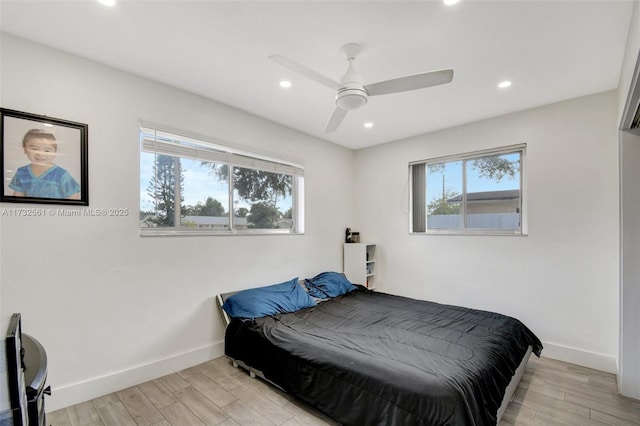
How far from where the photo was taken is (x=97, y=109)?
243 centimetres

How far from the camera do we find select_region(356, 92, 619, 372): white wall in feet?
9.50

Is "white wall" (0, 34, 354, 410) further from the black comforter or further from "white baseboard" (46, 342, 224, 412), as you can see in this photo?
the black comforter

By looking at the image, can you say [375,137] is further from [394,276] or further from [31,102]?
[31,102]

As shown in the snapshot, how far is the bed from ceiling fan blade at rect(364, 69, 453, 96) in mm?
1849

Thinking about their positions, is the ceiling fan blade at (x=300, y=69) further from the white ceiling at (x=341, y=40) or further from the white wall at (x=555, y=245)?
the white wall at (x=555, y=245)

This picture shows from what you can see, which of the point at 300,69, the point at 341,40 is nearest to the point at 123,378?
the point at 300,69

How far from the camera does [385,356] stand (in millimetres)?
2076

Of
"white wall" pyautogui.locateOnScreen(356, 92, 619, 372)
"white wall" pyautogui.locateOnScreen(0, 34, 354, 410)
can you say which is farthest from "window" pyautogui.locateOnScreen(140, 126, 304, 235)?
"white wall" pyautogui.locateOnScreen(356, 92, 619, 372)

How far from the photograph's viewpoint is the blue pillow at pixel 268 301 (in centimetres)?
293

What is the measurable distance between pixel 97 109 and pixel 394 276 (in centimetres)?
405

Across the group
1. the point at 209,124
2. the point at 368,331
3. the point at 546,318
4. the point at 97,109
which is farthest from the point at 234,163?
the point at 546,318

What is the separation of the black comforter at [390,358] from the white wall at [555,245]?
63 cm

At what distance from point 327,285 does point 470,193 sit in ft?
7.38

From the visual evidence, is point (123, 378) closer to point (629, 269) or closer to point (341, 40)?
point (341, 40)
